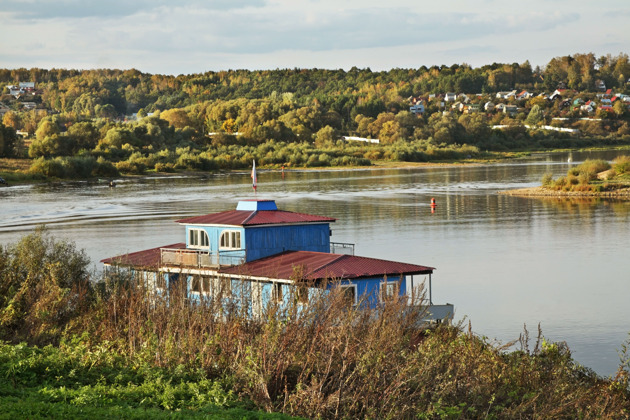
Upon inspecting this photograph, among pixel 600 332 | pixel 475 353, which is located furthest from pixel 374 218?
pixel 475 353

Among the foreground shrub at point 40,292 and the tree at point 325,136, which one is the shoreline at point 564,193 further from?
the tree at point 325,136

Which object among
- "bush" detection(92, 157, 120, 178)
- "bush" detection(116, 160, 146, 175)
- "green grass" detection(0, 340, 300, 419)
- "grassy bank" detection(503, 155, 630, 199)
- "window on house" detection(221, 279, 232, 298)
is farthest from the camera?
"bush" detection(116, 160, 146, 175)

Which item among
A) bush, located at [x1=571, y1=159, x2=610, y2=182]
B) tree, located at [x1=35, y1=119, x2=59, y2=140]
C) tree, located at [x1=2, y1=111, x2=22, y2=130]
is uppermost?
tree, located at [x1=2, y1=111, x2=22, y2=130]

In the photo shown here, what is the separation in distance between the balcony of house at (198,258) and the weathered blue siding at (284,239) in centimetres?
47

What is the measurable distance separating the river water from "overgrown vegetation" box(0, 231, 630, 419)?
6.03 metres

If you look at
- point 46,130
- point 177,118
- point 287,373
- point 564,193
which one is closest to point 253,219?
point 287,373

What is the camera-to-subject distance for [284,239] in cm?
2767

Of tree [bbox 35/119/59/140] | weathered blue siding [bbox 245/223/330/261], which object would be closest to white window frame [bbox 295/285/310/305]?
weathered blue siding [bbox 245/223/330/261]

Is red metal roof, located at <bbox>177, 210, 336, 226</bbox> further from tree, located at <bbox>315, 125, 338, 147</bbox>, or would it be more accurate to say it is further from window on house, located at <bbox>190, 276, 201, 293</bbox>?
tree, located at <bbox>315, 125, 338, 147</bbox>

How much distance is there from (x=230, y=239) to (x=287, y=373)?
45.0 ft

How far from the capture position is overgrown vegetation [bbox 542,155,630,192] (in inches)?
2889

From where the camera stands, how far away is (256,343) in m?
14.6

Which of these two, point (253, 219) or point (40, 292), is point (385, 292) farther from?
point (253, 219)

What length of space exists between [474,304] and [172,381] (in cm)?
1596
